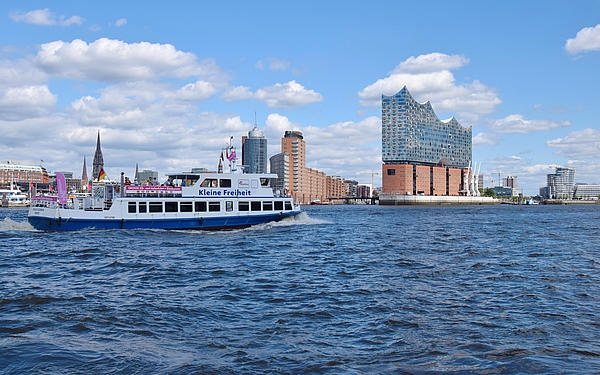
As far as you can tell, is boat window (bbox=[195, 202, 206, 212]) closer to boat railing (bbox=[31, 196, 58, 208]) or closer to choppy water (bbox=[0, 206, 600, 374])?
boat railing (bbox=[31, 196, 58, 208])

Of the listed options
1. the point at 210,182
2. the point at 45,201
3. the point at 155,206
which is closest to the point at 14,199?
the point at 45,201

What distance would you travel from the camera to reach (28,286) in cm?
1588

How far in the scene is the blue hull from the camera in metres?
36.8

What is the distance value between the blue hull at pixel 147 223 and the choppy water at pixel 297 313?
1212cm

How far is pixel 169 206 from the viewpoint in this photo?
39.3 m

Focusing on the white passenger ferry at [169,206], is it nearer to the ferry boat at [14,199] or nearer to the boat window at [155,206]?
the boat window at [155,206]

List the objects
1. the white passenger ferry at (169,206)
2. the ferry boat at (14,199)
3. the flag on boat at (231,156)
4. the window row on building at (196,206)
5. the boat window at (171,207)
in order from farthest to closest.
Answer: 1. the ferry boat at (14,199)
2. the flag on boat at (231,156)
3. the boat window at (171,207)
4. the window row on building at (196,206)
5. the white passenger ferry at (169,206)

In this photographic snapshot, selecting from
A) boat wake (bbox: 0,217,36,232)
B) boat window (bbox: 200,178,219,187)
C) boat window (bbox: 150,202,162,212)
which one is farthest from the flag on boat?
boat wake (bbox: 0,217,36,232)

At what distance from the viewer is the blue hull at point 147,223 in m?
36.8

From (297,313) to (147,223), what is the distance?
2903 cm

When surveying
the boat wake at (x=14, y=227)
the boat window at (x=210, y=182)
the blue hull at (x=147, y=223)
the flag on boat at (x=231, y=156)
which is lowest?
the boat wake at (x=14, y=227)

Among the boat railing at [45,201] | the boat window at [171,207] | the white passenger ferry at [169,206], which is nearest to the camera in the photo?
the white passenger ferry at [169,206]

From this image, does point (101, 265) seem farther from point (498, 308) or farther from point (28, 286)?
point (498, 308)

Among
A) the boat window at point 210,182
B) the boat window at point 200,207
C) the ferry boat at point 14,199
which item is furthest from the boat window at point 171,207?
the ferry boat at point 14,199
